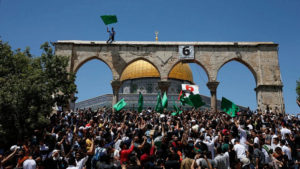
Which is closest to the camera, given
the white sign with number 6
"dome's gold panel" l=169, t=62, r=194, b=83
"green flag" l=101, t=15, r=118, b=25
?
"green flag" l=101, t=15, r=118, b=25

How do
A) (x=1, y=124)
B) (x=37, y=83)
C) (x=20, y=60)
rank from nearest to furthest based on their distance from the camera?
(x=1, y=124)
(x=37, y=83)
(x=20, y=60)

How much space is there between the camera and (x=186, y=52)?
23156mm

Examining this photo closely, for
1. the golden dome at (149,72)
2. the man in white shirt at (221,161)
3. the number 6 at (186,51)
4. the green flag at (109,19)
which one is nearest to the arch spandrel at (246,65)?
the number 6 at (186,51)

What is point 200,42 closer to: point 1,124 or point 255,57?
point 255,57

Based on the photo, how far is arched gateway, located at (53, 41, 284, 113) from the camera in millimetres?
22781

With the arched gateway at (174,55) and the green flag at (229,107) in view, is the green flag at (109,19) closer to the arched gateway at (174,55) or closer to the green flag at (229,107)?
the arched gateway at (174,55)

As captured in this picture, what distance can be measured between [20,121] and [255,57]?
68.2 ft

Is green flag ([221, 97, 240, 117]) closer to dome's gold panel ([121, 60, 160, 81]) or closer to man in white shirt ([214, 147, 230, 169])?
man in white shirt ([214, 147, 230, 169])

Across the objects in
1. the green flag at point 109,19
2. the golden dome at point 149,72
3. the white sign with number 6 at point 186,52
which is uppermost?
the green flag at point 109,19

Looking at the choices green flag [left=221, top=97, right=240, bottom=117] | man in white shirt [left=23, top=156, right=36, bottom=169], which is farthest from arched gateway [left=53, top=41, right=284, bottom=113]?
man in white shirt [left=23, top=156, right=36, bottom=169]

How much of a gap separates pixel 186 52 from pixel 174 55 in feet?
3.96

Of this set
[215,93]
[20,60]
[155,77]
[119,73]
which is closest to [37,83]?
[20,60]

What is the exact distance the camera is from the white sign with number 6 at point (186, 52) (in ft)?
75.6

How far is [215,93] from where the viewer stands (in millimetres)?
22531
